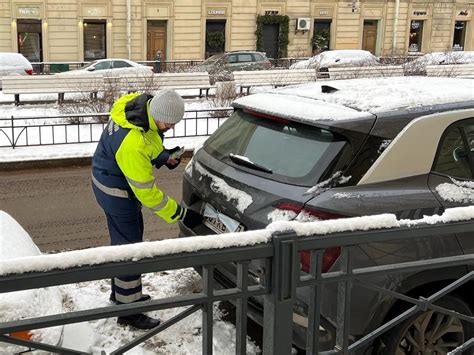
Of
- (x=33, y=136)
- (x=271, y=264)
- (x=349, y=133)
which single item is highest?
(x=349, y=133)

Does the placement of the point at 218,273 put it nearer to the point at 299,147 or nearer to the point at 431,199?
the point at 299,147

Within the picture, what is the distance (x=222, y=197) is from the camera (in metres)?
3.92

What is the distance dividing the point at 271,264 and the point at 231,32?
115ft

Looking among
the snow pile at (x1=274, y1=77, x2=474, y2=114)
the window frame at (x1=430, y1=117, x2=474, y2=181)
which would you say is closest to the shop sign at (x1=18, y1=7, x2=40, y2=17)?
the snow pile at (x1=274, y1=77, x2=474, y2=114)

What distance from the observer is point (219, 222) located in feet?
13.0

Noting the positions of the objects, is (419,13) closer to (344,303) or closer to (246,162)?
(246,162)

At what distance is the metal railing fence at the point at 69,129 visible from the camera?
10.9 metres

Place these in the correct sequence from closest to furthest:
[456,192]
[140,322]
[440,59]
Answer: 1. [456,192]
2. [140,322]
3. [440,59]

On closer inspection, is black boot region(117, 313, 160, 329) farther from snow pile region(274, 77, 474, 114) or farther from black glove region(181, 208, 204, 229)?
snow pile region(274, 77, 474, 114)

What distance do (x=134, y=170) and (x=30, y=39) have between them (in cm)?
3134

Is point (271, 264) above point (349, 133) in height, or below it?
below

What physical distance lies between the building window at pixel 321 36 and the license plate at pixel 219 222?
3514 centimetres

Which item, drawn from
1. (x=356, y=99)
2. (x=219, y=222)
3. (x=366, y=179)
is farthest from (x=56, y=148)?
(x=366, y=179)

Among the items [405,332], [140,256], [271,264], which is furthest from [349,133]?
[140,256]
